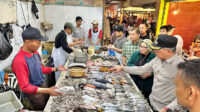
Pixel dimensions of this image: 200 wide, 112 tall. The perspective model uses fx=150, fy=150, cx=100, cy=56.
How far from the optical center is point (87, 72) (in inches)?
144

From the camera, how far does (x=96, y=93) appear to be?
2779 mm

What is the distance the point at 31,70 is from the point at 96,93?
1250 millimetres

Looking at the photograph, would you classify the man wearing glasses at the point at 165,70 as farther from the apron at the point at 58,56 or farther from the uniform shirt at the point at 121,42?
the apron at the point at 58,56

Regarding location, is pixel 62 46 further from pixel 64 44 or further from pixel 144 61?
pixel 144 61

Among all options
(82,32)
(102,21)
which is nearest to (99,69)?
(82,32)

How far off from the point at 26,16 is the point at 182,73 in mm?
5614


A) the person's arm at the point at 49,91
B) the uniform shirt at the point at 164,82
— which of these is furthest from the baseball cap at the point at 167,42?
the person's arm at the point at 49,91

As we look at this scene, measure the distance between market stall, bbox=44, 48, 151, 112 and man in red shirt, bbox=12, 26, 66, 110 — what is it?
0.27 metres

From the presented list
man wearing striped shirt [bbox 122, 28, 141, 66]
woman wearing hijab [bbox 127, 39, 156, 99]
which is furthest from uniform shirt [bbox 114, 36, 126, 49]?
woman wearing hijab [bbox 127, 39, 156, 99]

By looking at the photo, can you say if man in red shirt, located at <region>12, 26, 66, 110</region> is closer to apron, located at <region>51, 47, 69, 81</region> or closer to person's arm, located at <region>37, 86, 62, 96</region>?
person's arm, located at <region>37, 86, 62, 96</region>

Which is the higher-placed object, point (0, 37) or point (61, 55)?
point (0, 37)

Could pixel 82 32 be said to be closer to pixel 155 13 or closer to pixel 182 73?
pixel 155 13

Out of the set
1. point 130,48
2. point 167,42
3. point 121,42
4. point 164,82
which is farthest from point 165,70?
point 121,42

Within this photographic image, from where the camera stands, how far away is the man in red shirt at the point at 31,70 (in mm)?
2475
